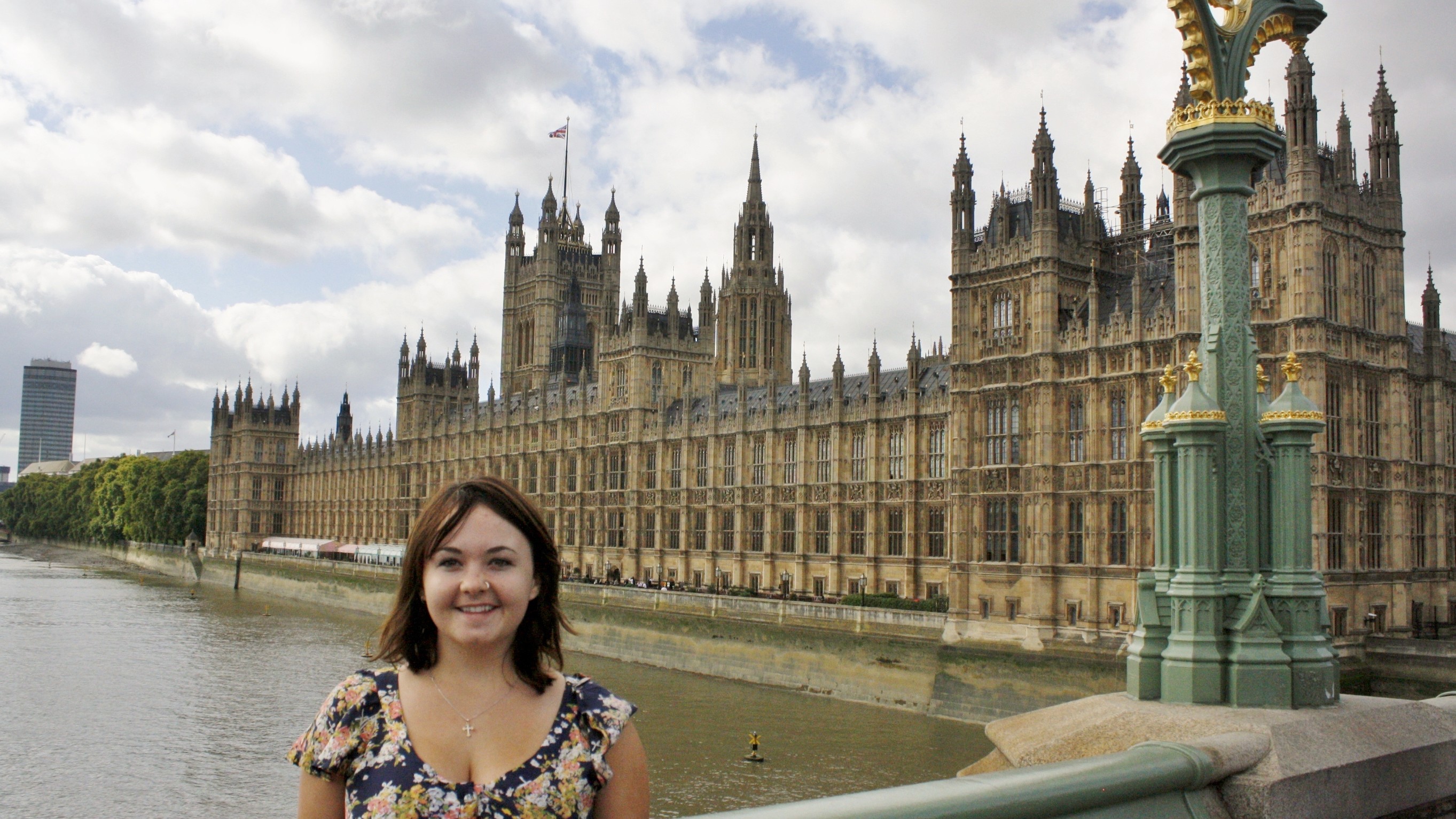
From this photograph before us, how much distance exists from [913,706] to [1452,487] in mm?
19314

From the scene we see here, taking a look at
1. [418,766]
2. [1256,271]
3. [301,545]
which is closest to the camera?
[418,766]

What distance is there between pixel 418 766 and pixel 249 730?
35.8 meters

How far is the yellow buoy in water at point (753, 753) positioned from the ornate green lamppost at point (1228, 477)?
72.3 ft

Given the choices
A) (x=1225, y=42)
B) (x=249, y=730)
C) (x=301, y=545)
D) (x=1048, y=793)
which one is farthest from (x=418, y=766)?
(x=301, y=545)

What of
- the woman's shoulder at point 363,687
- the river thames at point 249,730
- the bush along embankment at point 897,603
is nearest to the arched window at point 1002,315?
the bush along embankment at point 897,603

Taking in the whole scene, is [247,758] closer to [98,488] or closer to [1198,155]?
[1198,155]

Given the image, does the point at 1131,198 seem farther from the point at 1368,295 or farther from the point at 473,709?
the point at 473,709

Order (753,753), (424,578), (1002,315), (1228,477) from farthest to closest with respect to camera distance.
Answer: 1. (1002,315)
2. (753,753)
3. (1228,477)
4. (424,578)

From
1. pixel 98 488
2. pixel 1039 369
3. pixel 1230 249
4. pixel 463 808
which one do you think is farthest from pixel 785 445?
pixel 98 488

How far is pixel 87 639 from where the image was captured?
55812 mm

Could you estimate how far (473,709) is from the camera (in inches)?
142

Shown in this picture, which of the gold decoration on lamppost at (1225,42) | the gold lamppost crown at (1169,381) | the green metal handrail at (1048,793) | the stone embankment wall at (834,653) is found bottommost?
the stone embankment wall at (834,653)

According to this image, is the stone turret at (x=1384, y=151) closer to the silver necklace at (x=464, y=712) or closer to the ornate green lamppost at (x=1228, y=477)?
the ornate green lamppost at (x=1228, y=477)

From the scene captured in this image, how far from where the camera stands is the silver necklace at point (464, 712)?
11.6ft
